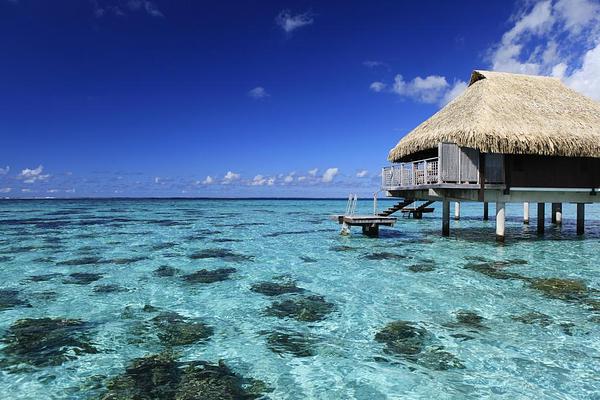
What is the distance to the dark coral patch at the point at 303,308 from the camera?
27.1 feet

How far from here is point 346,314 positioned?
8438 millimetres

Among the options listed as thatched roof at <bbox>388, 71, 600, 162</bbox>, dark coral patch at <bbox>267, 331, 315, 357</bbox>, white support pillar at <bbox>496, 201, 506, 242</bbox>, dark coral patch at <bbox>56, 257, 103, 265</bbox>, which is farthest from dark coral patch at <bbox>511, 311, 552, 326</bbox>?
dark coral patch at <bbox>56, 257, 103, 265</bbox>

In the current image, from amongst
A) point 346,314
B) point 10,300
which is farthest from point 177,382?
point 10,300

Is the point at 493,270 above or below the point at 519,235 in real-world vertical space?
above

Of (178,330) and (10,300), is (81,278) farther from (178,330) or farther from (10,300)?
(178,330)

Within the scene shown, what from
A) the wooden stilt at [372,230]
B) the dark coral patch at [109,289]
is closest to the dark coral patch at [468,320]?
the dark coral patch at [109,289]

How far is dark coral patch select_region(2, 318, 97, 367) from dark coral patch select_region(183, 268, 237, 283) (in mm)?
4041

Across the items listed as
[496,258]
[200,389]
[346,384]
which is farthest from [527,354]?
[496,258]

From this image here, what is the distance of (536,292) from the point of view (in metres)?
9.94

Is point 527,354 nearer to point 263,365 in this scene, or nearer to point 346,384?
point 346,384

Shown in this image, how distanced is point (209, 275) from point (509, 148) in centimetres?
1198

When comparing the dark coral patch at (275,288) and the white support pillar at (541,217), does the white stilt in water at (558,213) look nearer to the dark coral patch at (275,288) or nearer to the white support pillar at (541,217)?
the white support pillar at (541,217)

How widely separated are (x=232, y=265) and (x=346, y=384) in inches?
358

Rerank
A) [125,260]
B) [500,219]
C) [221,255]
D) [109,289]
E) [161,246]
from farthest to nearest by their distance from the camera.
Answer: [161,246]
[500,219]
[221,255]
[125,260]
[109,289]
